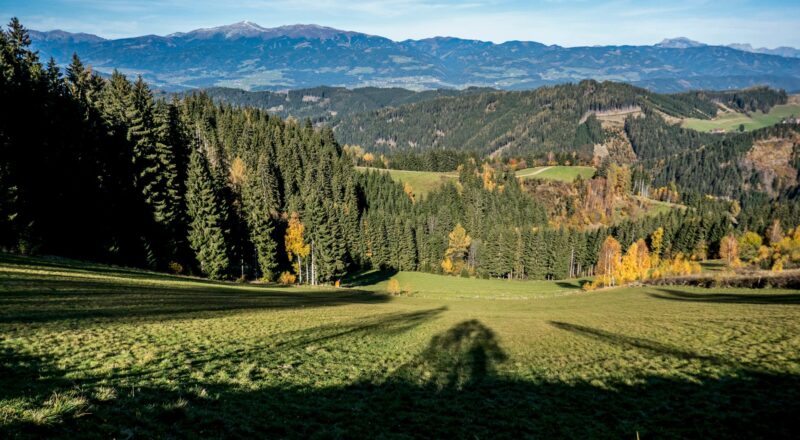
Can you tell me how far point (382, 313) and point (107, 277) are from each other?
2216 centimetres

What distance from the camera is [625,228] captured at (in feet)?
503

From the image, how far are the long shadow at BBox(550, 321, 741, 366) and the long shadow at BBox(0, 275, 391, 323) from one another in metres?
22.8

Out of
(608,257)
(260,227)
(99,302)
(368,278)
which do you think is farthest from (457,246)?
(99,302)

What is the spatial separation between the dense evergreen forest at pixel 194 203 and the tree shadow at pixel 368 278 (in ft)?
16.3

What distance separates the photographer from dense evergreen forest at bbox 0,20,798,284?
145ft

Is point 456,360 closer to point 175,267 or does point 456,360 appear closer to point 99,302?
point 99,302

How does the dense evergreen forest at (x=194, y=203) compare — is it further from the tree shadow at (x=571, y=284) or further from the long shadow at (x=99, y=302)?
the tree shadow at (x=571, y=284)

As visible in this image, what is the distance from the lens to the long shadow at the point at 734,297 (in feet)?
122

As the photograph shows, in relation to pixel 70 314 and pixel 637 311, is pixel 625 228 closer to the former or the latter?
pixel 637 311

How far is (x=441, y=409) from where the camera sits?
1348cm

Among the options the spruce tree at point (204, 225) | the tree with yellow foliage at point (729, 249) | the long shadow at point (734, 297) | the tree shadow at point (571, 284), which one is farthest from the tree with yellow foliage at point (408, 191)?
the long shadow at point (734, 297)

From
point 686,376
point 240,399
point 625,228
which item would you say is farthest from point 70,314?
point 625,228

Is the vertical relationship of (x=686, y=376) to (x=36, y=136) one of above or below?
below

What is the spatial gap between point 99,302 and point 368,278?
3243 inches
